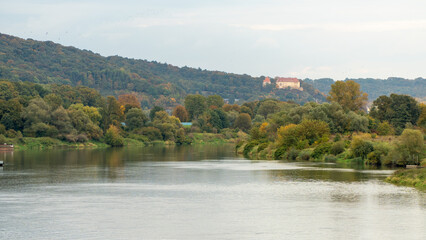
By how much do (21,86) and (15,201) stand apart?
116 metres

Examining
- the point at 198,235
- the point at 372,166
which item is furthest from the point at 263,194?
the point at 372,166

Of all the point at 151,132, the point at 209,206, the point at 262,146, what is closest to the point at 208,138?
the point at 151,132

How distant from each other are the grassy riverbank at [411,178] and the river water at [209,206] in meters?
1.35

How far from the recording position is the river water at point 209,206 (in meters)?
29.2

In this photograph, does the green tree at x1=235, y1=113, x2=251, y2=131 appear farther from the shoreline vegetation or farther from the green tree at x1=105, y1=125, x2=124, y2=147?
the shoreline vegetation

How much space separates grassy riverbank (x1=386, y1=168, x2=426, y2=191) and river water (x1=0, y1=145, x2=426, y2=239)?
1349 millimetres

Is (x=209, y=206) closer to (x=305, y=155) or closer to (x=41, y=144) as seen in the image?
(x=305, y=155)

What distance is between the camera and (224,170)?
65375 millimetres

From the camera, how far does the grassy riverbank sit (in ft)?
153

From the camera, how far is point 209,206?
123 ft

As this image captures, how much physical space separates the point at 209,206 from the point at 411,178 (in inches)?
789

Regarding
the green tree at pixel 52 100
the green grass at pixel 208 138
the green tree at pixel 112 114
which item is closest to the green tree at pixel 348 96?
the green grass at pixel 208 138

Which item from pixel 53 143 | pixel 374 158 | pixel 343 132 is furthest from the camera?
pixel 53 143

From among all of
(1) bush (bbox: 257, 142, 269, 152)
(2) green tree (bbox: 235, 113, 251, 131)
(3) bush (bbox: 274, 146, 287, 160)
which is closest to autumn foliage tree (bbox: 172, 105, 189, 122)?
(2) green tree (bbox: 235, 113, 251, 131)
